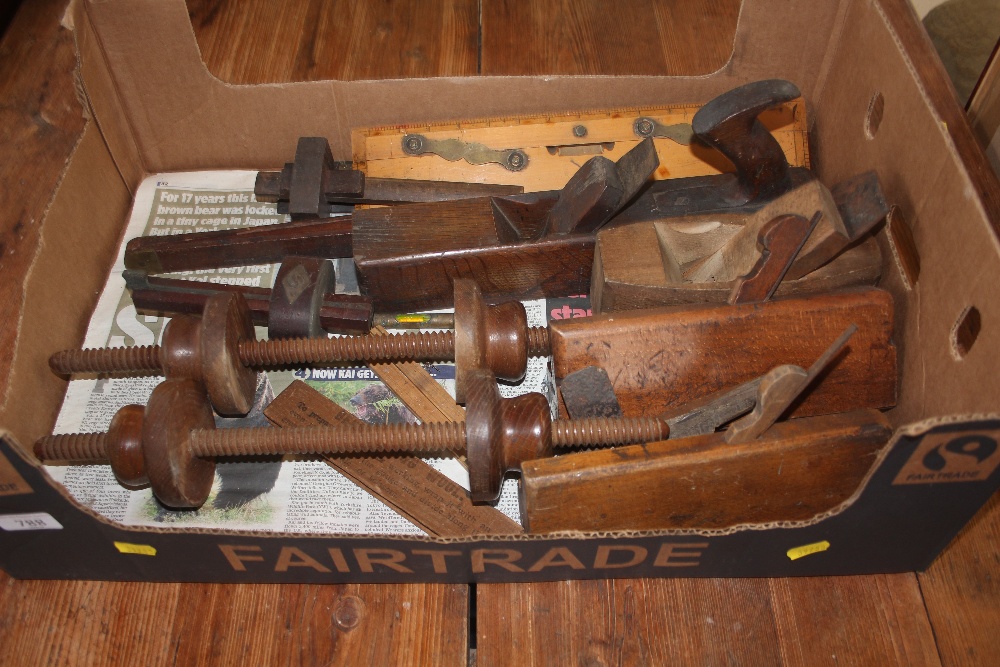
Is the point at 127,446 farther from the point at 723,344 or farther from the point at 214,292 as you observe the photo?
the point at 723,344

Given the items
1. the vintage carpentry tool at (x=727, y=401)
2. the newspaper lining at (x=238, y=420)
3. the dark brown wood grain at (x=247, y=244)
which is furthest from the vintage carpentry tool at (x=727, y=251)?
the dark brown wood grain at (x=247, y=244)

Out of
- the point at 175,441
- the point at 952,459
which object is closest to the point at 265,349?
the point at 175,441

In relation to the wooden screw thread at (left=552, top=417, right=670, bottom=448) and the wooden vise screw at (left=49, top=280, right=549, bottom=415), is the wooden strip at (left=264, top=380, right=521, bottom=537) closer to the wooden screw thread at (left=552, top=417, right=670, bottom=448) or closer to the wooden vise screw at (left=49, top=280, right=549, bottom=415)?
the wooden vise screw at (left=49, top=280, right=549, bottom=415)

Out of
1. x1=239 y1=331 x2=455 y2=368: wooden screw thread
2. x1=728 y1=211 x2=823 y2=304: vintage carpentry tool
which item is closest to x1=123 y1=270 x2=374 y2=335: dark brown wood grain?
x1=239 y1=331 x2=455 y2=368: wooden screw thread

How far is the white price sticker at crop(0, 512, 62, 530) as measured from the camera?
3.47ft

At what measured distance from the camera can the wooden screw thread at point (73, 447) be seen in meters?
1.14

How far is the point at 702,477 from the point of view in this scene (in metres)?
1.05

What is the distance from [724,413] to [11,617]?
1075 millimetres

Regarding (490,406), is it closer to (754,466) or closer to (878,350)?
(754,466)

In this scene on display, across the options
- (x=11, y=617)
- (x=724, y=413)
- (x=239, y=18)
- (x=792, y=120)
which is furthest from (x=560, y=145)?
(x=11, y=617)

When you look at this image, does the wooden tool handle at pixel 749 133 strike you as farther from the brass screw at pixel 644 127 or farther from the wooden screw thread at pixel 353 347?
the wooden screw thread at pixel 353 347

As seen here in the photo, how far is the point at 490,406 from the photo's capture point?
1.03 meters

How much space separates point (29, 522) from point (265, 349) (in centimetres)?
38

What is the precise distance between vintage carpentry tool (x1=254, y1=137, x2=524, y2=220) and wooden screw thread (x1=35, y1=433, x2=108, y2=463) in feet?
1.71
